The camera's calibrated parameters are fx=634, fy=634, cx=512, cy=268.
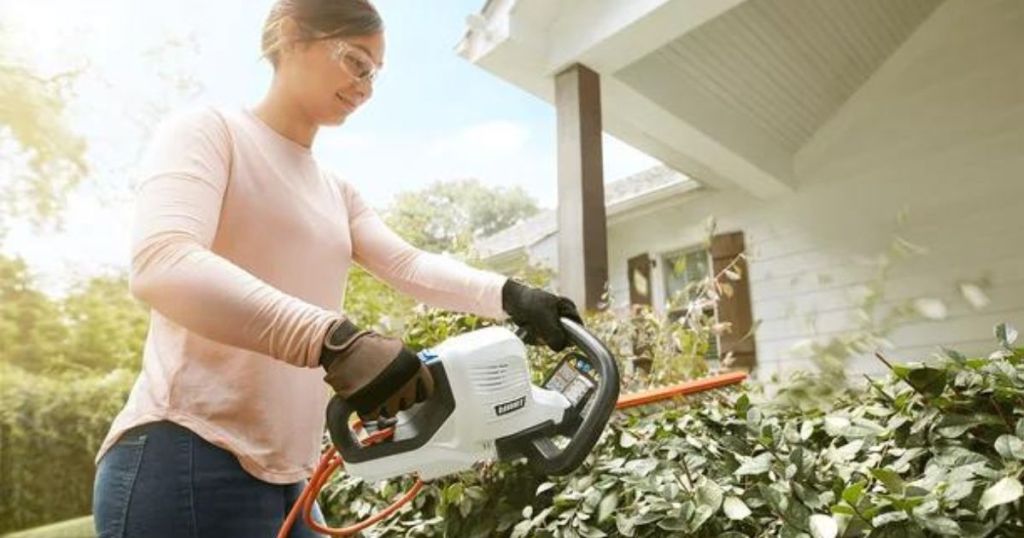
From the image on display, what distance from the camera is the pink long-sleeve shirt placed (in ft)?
2.32

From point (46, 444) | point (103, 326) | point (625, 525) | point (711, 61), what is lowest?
point (46, 444)

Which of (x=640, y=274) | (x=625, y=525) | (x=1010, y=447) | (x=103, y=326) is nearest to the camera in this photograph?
(x=1010, y=447)

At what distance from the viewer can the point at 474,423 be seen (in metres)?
0.82

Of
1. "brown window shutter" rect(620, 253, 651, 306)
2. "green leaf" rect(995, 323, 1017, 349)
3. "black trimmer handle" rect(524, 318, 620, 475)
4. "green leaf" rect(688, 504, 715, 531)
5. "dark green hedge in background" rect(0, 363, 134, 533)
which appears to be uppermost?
"brown window shutter" rect(620, 253, 651, 306)

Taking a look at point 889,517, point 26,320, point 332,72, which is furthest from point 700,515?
point 26,320

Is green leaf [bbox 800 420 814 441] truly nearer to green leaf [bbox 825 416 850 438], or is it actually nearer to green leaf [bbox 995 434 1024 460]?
green leaf [bbox 825 416 850 438]

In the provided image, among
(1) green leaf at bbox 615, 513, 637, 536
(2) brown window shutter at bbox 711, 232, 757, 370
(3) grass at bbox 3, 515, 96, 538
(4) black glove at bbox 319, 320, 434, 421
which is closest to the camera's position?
(4) black glove at bbox 319, 320, 434, 421

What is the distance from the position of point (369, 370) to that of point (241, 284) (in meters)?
0.18

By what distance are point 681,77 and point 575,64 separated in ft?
3.21

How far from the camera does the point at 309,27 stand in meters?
0.99

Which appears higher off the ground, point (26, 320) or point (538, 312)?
point (26, 320)

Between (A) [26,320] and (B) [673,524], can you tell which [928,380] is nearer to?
(B) [673,524]

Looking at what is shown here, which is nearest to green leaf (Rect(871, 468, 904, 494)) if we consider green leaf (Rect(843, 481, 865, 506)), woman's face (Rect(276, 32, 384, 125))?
green leaf (Rect(843, 481, 865, 506))

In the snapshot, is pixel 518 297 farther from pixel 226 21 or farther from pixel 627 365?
pixel 226 21
